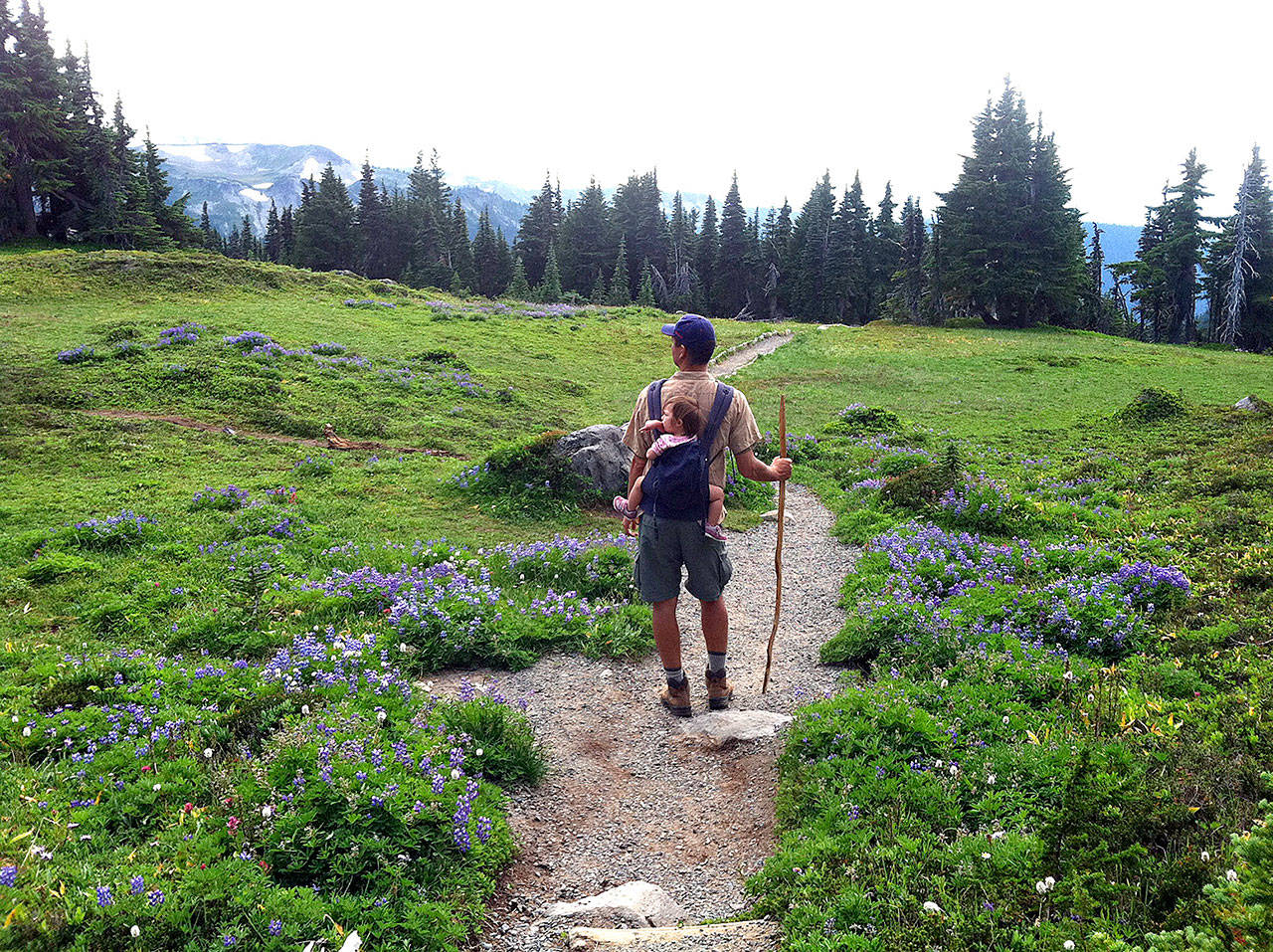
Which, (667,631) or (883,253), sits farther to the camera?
(883,253)

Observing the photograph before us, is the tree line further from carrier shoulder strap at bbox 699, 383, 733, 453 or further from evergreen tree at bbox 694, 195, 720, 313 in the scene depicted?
carrier shoulder strap at bbox 699, 383, 733, 453

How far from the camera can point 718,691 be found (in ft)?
22.2

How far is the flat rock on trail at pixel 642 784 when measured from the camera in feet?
15.7

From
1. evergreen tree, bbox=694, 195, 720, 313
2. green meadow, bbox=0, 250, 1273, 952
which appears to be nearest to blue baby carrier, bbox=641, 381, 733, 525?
green meadow, bbox=0, 250, 1273, 952

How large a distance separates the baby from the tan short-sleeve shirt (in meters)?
0.09

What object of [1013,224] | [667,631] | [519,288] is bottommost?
[667,631]

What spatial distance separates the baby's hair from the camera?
5855 mm

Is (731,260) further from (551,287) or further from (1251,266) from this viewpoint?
(1251,266)

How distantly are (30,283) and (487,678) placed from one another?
33.6 metres

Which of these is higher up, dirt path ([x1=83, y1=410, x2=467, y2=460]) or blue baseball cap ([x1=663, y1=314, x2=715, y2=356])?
blue baseball cap ([x1=663, y1=314, x2=715, y2=356])

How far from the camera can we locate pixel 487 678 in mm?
7352

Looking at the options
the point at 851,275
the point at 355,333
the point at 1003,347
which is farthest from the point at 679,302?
the point at 355,333

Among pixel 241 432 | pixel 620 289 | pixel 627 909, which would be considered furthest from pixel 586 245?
pixel 627 909

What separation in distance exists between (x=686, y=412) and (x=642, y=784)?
300 cm
